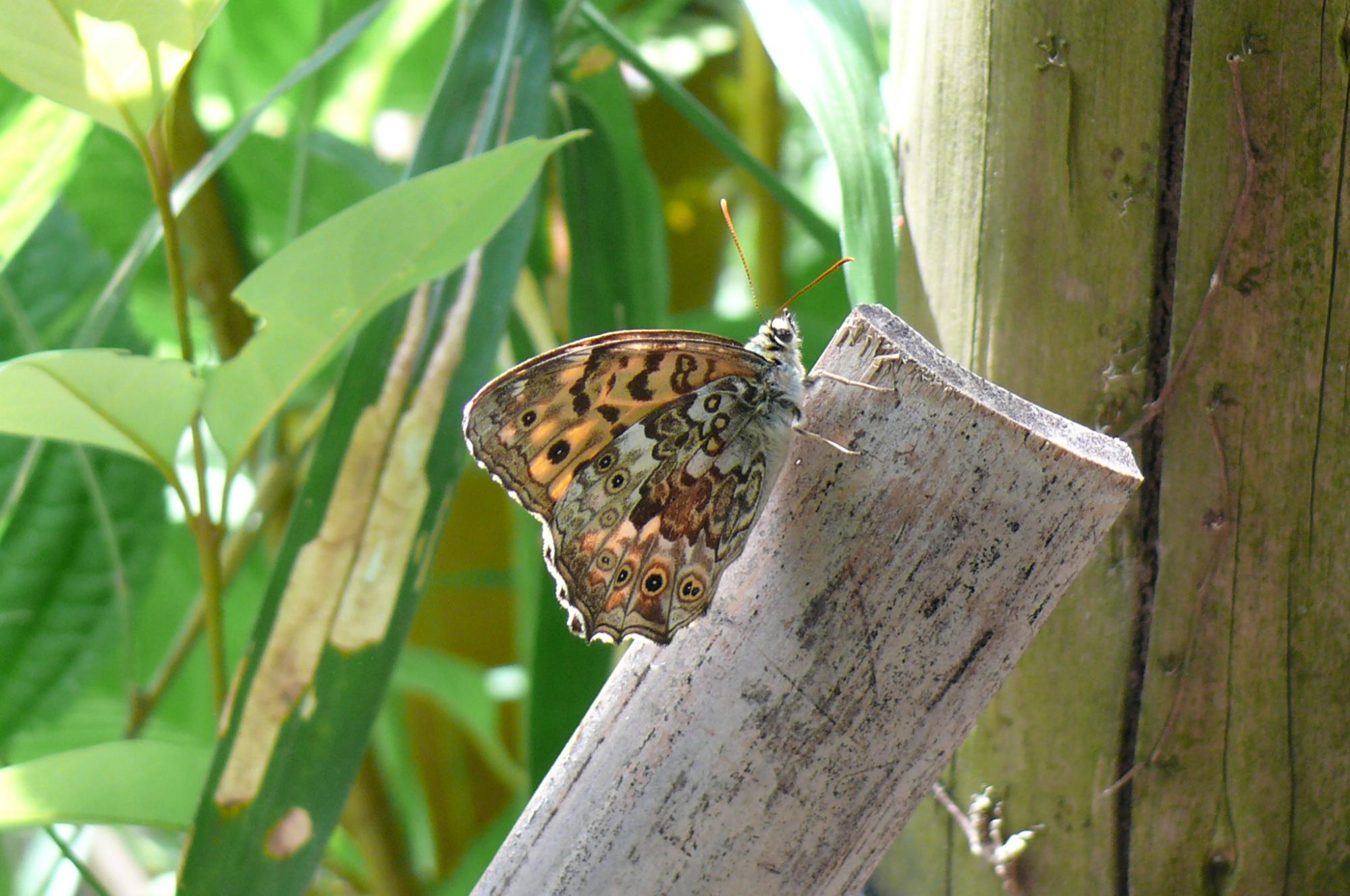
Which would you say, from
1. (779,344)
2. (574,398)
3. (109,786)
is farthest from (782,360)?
(109,786)

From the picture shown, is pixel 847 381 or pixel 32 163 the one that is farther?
pixel 32 163

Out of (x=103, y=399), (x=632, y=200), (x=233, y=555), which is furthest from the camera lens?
(x=233, y=555)

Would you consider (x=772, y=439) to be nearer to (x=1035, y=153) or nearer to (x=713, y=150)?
(x=1035, y=153)

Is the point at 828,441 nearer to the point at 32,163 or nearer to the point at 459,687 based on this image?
the point at 32,163

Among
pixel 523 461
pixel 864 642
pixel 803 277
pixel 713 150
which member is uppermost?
pixel 713 150

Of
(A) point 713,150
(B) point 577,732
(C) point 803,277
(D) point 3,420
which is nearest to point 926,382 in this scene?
(B) point 577,732

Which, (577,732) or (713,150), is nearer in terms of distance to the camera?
(577,732)

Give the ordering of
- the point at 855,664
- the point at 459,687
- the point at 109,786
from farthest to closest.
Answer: the point at 459,687, the point at 109,786, the point at 855,664
